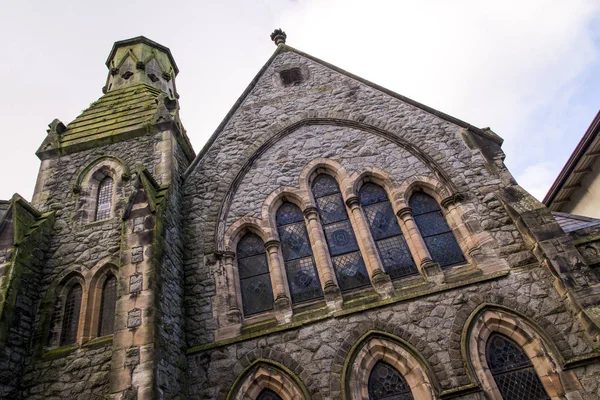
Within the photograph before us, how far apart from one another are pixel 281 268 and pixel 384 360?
243 centimetres

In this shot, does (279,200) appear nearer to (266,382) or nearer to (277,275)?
(277,275)

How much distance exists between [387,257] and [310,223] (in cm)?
162

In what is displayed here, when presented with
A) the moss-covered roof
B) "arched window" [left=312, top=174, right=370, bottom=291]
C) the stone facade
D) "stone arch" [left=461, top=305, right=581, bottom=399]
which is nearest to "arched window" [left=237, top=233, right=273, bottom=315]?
the stone facade

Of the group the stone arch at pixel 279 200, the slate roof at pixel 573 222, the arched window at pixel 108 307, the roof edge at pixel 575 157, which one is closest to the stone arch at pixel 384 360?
the stone arch at pixel 279 200

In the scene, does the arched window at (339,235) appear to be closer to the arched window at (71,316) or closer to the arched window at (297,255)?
the arched window at (297,255)

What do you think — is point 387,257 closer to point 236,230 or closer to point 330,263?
point 330,263

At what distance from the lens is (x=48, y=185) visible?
9.23 meters

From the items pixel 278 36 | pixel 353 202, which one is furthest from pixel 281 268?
pixel 278 36

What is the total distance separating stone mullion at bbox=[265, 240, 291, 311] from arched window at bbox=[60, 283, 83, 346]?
135 inches

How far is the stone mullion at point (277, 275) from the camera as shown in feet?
23.8

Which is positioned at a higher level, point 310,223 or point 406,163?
point 406,163

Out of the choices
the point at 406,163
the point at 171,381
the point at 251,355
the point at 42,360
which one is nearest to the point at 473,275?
the point at 406,163


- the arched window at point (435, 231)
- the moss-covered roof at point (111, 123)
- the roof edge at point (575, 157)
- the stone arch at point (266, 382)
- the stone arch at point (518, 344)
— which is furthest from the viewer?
the moss-covered roof at point (111, 123)

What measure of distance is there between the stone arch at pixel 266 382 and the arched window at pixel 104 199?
4.47 m
